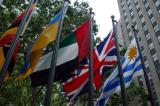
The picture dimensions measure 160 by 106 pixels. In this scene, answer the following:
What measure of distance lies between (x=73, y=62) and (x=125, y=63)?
3709 millimetres

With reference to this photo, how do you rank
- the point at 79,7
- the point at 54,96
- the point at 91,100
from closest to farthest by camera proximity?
the point at 91,100 < the point at 79,7 < the point at 54,96

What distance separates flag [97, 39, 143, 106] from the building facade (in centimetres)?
3029

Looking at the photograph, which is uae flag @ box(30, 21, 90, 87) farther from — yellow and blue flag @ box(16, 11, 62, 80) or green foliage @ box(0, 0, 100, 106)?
green foliage @ box(0, 0, 100, 106)

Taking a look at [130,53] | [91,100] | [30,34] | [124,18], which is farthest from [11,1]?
[124,18]

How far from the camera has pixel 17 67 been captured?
20484 millimetres

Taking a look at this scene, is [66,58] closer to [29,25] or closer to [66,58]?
[66,58]

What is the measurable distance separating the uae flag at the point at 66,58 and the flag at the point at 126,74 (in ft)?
7.27

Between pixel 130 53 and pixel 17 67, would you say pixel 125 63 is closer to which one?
pixel 130 53

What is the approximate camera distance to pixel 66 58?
30.7 feet

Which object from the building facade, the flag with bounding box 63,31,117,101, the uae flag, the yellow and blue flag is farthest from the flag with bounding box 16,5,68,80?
the building facade

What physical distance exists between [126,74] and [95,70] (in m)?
1.64

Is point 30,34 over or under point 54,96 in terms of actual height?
over

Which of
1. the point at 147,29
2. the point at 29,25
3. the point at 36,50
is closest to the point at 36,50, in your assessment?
the point at 36,50

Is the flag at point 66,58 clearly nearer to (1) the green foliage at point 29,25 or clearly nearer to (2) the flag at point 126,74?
(2) the flag at point 126,74
